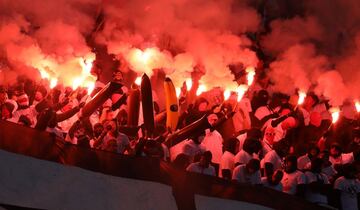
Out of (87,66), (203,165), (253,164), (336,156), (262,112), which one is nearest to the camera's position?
(253,164)

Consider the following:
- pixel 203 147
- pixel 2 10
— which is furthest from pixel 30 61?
pixel 203 147

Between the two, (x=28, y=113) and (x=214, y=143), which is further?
(x=214, y=143)

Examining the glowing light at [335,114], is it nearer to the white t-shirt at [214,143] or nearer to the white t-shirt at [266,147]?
the white t-shirt at [266,147]

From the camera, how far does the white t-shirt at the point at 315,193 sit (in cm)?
689

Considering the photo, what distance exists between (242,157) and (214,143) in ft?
4.39

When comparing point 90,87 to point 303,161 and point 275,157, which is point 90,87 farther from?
point 303,161

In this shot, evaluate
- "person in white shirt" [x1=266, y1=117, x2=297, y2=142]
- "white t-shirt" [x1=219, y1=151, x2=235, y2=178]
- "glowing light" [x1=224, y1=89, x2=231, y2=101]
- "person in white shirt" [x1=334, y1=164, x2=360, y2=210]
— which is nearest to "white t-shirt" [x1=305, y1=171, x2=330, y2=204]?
"person in white shirt" [x1=334, y1=164, x2=360, y2=210]

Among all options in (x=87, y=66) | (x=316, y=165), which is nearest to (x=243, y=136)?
(x=316, y=165)

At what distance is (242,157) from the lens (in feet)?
24.2

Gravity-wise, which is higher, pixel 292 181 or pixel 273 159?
pixel 273 159

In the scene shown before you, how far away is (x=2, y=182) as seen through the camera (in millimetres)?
4762

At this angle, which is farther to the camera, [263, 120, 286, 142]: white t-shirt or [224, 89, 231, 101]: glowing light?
[224, 89, 231, 101]: glowing light

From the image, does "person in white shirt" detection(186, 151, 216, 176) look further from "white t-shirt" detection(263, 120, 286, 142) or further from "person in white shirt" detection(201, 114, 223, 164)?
"white t-shirt" detection(263, 120, 286, 142)

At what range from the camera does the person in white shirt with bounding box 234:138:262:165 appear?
734cm
